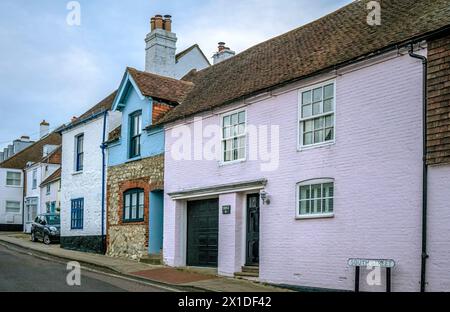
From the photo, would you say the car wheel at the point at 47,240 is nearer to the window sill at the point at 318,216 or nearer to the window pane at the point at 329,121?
the window sill at the point at 318,216

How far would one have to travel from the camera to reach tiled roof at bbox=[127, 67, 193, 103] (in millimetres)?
21109

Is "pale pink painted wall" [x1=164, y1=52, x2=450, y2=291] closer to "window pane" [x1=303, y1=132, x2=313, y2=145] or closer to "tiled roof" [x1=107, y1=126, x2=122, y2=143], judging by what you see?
"window pane" [x1=303, y1=132, x2=313, y2=145]

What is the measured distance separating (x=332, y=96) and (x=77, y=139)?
1662 centimetres

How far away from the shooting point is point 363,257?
12.3 metres

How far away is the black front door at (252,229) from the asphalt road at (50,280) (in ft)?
10.8

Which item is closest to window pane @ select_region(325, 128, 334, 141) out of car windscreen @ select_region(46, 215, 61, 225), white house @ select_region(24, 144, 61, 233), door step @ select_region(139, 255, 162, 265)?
door step @ select_region(139, 255, 162, 265)

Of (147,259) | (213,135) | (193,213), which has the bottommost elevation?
(147,259)

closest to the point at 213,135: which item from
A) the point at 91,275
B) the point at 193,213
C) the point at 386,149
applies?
the point at 193,213

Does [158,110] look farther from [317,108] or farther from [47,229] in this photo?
[47,229]

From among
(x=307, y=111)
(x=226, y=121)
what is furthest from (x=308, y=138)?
(x=226, y=121)

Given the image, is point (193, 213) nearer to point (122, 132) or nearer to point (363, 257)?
point (122, 132)

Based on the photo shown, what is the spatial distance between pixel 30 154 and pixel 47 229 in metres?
24.9

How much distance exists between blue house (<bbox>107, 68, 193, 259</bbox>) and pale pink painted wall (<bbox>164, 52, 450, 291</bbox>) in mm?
5800

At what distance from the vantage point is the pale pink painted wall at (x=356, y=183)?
11.6m
